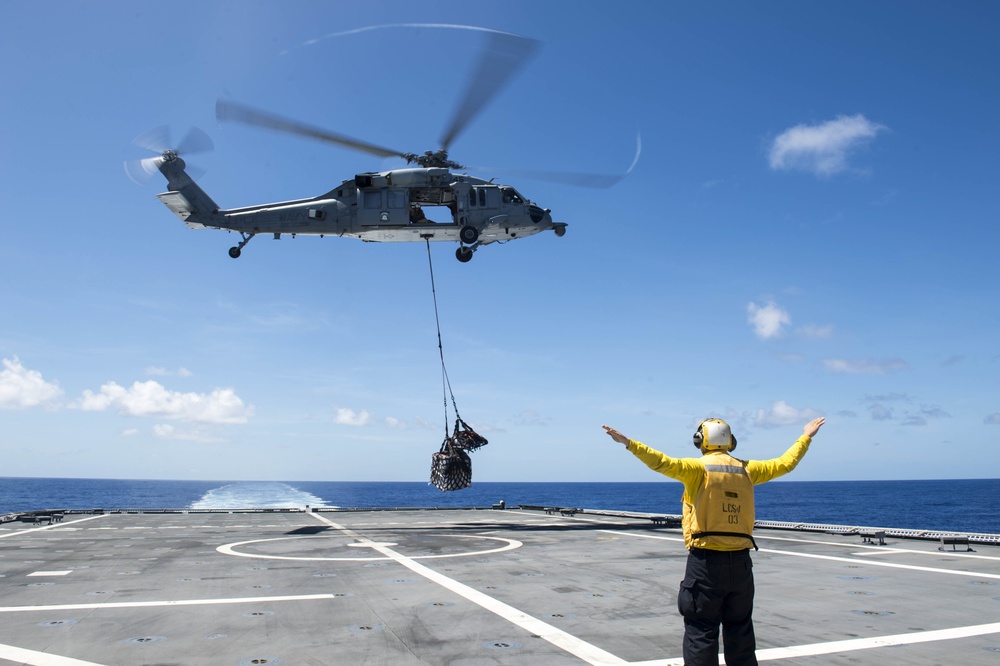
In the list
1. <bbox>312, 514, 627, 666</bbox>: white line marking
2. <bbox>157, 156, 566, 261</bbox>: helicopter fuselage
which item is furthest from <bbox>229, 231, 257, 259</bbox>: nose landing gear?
<bbox>312, 514, 627, 666</bbox>: white line marking

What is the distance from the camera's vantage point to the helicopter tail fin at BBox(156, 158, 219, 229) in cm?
2453

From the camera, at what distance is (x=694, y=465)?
5.64 meters

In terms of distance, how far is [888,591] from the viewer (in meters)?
10.4

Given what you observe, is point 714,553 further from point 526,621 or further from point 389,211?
point 389,211

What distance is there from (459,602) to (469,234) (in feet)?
52.9

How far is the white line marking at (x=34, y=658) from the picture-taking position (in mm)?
6766

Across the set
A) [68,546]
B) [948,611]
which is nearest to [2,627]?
[68,546]

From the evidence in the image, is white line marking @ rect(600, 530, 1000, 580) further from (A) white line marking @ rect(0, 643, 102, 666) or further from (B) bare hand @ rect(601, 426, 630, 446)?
(A) white line marking @ rect(0, 643, 102, 666)

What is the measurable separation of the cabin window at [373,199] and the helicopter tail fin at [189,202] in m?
5.79

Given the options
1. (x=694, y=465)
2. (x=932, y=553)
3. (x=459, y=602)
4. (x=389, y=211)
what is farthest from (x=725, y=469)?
(x=389, y=211)

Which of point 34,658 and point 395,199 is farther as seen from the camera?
point 395,199

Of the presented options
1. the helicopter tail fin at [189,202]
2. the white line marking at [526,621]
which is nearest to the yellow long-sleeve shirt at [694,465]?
the white line marking at [526,621]

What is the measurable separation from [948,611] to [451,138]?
19222 mm

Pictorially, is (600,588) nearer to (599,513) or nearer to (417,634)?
(417,634)
